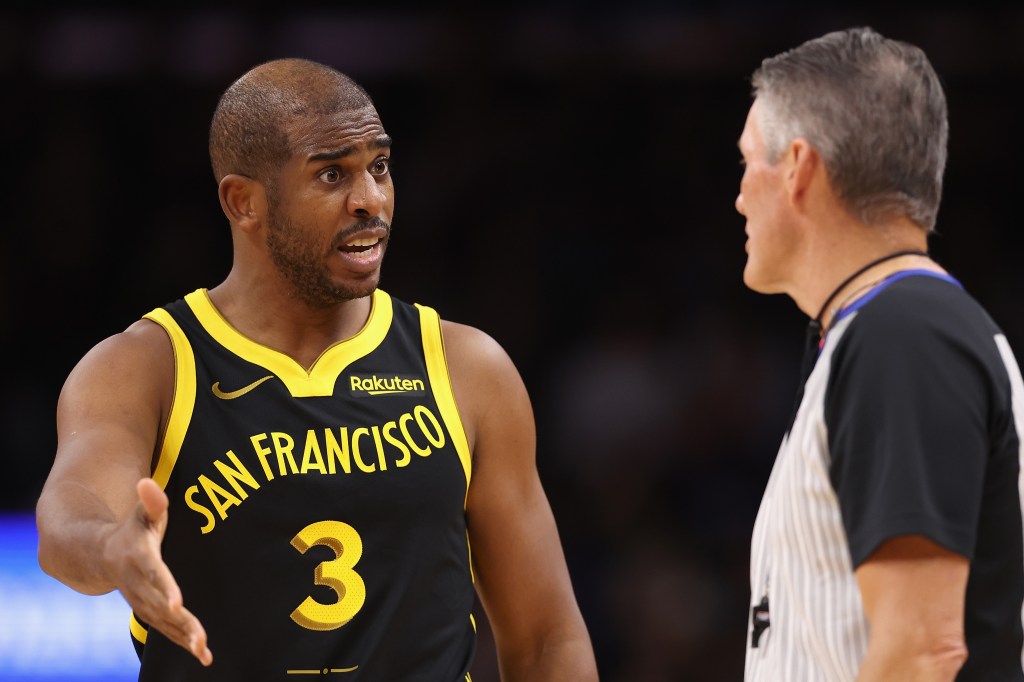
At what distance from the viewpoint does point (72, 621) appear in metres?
5.40

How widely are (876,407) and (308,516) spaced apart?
1.36 m

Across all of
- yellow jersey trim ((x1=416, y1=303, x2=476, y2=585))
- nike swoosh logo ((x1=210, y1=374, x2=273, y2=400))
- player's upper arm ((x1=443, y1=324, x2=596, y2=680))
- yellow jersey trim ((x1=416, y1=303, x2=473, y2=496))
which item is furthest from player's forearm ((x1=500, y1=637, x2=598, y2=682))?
nike swoosh logo ((x1=210, y1=374, x2=273, y2=400))

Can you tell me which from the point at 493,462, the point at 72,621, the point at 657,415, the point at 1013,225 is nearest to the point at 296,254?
the point at 493,462

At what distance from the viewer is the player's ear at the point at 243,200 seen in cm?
307

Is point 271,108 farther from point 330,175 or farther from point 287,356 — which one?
point 287,356

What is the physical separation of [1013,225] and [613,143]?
87.9 inches

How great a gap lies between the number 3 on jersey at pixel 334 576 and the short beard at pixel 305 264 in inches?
20.3

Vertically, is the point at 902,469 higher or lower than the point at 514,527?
higher

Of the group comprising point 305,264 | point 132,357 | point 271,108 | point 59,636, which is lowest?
point 59,636

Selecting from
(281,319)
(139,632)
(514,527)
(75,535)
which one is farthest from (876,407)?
(139,632)

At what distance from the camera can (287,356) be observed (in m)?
3.07

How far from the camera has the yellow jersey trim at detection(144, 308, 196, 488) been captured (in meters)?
2.88

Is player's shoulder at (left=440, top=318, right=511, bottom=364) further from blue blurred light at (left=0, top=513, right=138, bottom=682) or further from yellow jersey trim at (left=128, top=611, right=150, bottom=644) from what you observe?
blue blurred light at (left=0, top=513, right=138, bottom=682)

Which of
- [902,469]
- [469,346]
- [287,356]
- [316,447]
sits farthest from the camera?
[469,346]
